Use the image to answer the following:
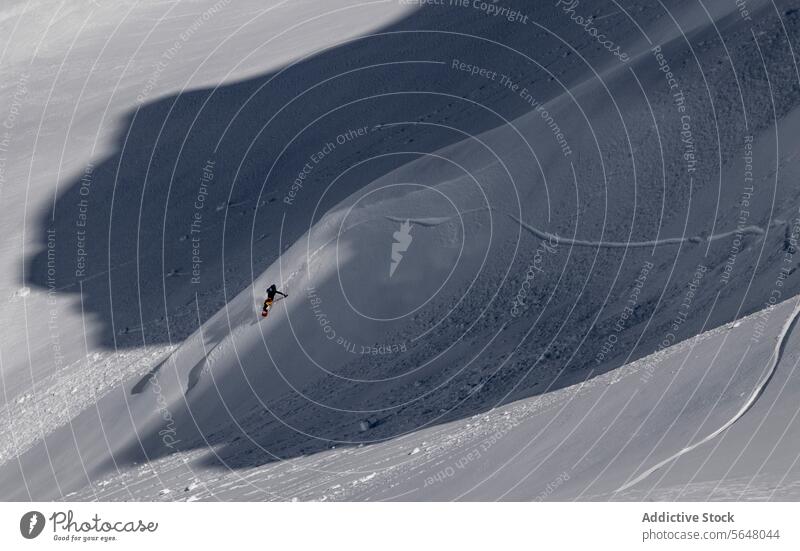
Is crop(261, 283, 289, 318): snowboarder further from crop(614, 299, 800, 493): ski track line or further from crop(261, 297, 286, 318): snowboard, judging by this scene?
crop(614, 299, 800, 493): ski track line

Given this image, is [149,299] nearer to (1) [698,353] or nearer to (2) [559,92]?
(2) [559,92]

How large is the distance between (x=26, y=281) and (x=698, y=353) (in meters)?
16.8

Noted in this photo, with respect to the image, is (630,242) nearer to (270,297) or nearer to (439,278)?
(439,278)

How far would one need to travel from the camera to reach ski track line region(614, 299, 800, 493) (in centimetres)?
1298

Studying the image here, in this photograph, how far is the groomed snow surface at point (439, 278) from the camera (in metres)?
15.1
